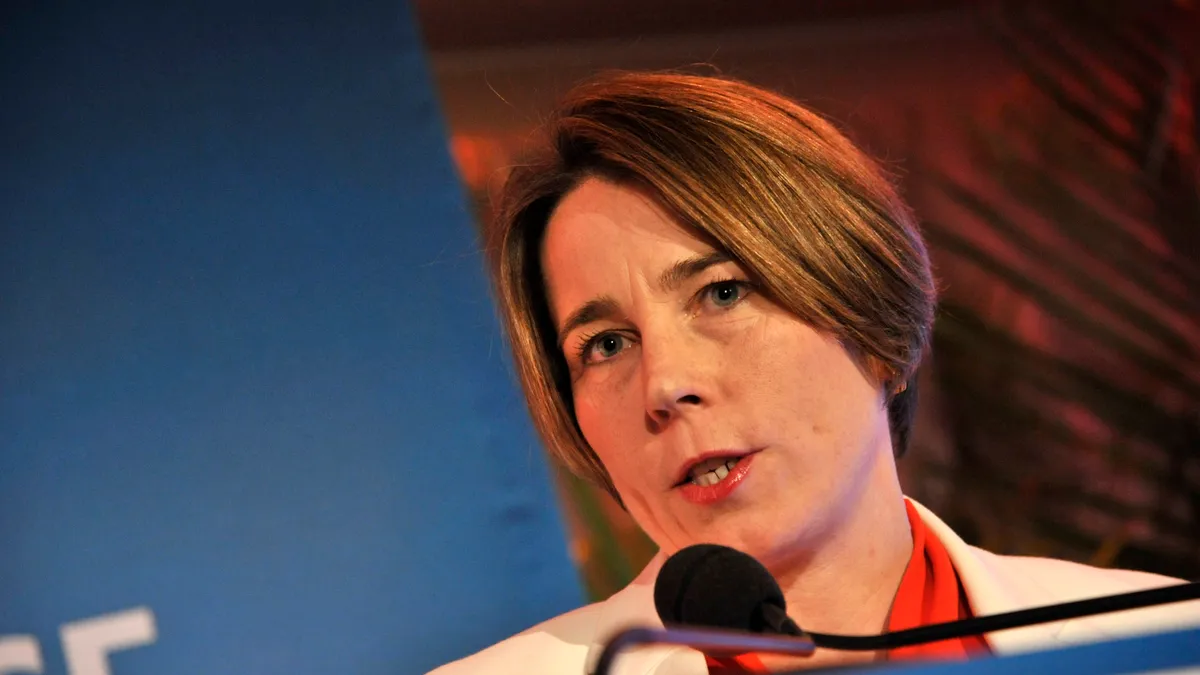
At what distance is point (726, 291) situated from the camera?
55.6 inches

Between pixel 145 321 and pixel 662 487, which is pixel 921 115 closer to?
pixel 662 487

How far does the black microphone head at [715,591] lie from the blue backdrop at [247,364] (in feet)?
2.43

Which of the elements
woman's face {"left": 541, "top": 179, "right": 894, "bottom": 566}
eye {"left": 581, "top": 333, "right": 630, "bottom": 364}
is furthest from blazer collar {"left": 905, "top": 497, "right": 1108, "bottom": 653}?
eye {"left": 581, "top": 333, "right": 630, "bottom": 364}

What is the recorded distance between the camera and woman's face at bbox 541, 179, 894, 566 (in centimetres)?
136

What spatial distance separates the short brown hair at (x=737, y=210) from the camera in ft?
4.62

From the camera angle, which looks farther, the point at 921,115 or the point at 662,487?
the point at 921,115

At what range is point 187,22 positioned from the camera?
168cm

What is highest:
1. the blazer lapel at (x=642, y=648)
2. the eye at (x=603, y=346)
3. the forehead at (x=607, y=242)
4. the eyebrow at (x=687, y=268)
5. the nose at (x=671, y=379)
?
the forehead at (x=607, y=242)

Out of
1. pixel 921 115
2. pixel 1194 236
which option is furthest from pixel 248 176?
pixel 1194 236

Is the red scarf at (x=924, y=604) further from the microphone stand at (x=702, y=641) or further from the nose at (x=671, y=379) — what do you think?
the microphone stand at (x=702, y=641)

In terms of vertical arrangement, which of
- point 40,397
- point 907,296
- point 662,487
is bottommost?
point 662,487

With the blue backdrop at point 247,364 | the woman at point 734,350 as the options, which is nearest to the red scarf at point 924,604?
the woman at point 734,350

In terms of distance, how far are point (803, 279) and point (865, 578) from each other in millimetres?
381

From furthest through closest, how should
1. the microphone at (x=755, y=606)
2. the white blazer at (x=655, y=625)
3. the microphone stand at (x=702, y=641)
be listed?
the white blazer at (x=655, y=625) → the microphone at (x=755, y=606) → the microphone stand at (x=702, y=641)
